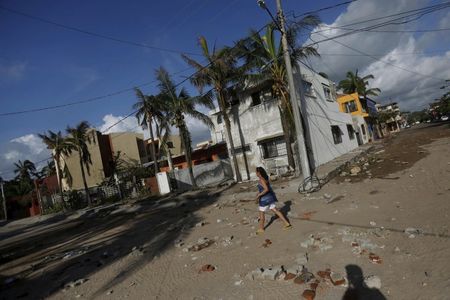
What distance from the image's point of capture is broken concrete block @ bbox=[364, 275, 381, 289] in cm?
403

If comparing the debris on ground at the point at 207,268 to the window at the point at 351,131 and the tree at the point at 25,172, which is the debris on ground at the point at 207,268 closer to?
the window at the point at 351,131

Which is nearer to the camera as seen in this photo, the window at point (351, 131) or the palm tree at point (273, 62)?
the palm tree at point (273, 62)

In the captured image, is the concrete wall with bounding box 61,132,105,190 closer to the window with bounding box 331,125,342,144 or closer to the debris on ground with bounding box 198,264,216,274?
the window with bounding box 331,125,342,144

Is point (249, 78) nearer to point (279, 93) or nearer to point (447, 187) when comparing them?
point (279, 93)

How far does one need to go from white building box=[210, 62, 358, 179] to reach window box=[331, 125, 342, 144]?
125 mm

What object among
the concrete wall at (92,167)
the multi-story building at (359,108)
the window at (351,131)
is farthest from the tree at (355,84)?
the concrete wall at (92,167)

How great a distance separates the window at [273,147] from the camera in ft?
62.0

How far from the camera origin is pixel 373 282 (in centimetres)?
408

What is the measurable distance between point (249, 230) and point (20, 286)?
5.51 metres

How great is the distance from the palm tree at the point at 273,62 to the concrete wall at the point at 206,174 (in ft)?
24.1

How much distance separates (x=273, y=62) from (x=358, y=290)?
44.4ft

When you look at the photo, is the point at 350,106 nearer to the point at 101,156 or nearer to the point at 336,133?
the point at 336,133

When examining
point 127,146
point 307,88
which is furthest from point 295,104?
point 127,146

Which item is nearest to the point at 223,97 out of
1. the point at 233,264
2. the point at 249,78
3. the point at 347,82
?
the point at 249,78
